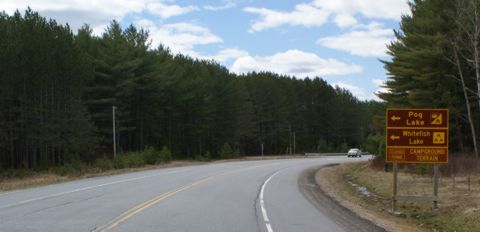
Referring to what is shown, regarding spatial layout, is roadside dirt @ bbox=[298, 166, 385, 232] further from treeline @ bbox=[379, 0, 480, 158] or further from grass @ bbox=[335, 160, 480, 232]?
treeline @ bbox=[379, 0, 480, 158]

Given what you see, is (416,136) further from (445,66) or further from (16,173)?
(16,173)

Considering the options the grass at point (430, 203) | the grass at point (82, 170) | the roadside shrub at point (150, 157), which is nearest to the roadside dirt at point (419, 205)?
the grass at point (430, 203)

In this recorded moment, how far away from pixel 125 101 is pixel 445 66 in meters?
40.6

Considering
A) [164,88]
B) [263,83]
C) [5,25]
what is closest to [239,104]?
[263,83]

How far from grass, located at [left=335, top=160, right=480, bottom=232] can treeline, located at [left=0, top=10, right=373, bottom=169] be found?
30375 millimetres

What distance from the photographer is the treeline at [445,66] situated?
1464 inches

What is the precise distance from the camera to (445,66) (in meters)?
40.1

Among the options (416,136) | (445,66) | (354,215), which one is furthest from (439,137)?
(445,66)

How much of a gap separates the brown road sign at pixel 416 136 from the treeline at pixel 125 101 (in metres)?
33.9

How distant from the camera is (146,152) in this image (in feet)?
182

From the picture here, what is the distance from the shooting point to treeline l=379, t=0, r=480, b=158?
37188 mm

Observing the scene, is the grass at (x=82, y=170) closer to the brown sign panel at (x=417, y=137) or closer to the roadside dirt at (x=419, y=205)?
the roadside dirt at (x=419, y=205)

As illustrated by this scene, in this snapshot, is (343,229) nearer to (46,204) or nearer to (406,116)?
(406,116)

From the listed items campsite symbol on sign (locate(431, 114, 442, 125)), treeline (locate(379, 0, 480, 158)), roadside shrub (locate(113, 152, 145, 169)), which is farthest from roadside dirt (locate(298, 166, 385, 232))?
roadside shrub (locate(113, 152, 145, 169))
